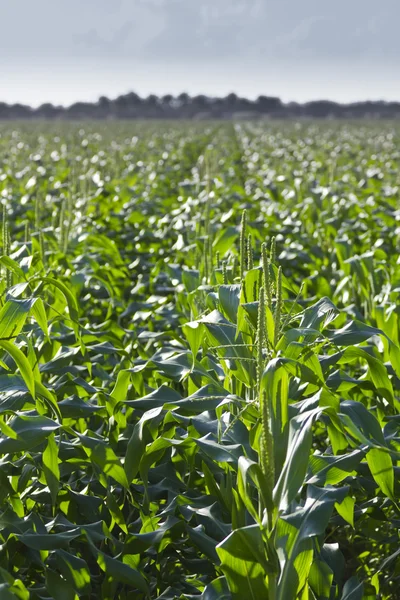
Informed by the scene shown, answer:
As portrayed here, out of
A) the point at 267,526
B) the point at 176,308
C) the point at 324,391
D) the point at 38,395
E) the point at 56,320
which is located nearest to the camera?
the point at 267,526

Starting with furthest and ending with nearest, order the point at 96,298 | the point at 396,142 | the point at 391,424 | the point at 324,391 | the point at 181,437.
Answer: the point at 396,142, the point at 96,298, the point at 391,424, the point at 181,437, the point at 324,391

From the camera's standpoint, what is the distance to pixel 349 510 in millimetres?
2570

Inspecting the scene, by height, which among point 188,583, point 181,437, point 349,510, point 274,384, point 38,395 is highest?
point 274,384

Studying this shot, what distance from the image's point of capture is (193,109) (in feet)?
336

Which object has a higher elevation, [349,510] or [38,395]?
[38,395]

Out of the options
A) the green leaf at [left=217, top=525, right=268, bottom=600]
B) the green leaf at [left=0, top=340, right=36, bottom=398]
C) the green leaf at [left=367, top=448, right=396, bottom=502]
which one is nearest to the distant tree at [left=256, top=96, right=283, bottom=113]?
the green leaf at [left=367, top=448, right=396, bottom=502]

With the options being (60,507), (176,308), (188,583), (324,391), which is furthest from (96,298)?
(324,391)

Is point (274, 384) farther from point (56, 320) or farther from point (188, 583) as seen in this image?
point (56, 320)

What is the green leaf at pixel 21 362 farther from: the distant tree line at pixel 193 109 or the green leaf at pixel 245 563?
the distant tree line at pixel 193 109

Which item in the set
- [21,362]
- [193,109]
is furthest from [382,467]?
[193,109]

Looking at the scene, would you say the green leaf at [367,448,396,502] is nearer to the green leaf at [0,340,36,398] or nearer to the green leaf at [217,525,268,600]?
the green leaf at [217,525,268,600]

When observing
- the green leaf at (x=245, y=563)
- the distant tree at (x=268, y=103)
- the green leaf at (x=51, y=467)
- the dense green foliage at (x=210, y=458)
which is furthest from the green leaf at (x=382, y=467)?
the distant tree at (x=268, y=103)

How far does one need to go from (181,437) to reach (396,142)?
27.0m

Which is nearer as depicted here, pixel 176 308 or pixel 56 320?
pixel 56 320
